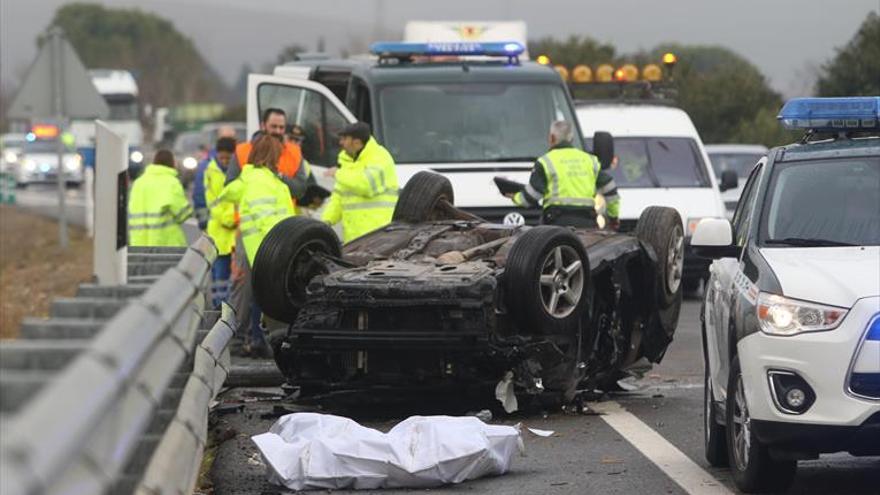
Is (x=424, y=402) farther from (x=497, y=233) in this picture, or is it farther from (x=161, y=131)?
(x=161, y=131)

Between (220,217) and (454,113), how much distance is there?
288cm

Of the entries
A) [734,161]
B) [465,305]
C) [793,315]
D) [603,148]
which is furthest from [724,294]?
[734,161]

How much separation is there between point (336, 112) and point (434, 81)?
96cm

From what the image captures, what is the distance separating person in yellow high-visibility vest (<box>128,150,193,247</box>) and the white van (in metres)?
5.59

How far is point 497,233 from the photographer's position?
11.8 meters

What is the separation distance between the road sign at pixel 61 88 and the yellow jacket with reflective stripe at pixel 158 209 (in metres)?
3.58

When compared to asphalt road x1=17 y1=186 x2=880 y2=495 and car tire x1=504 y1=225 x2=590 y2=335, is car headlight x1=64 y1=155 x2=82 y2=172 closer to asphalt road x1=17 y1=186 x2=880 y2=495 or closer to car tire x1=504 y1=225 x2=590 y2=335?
asphalt road x1=17 y1=186 x2=880 y2=495

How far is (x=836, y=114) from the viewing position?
9086 mm

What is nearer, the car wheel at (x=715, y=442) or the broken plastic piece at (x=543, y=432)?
the car wheel at (x=715, y=442)

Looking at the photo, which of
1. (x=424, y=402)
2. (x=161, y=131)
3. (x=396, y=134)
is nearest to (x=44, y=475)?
(x=424, y=402)

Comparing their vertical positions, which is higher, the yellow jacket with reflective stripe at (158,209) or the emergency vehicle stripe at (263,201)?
the emergency vehicle stripe at (263,201)

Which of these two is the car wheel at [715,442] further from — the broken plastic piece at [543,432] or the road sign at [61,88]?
the road sign at [61,88]

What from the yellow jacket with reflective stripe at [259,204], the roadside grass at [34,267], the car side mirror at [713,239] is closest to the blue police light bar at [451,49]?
the roadside grass at [34,267]

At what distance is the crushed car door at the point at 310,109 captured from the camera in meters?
18.2
